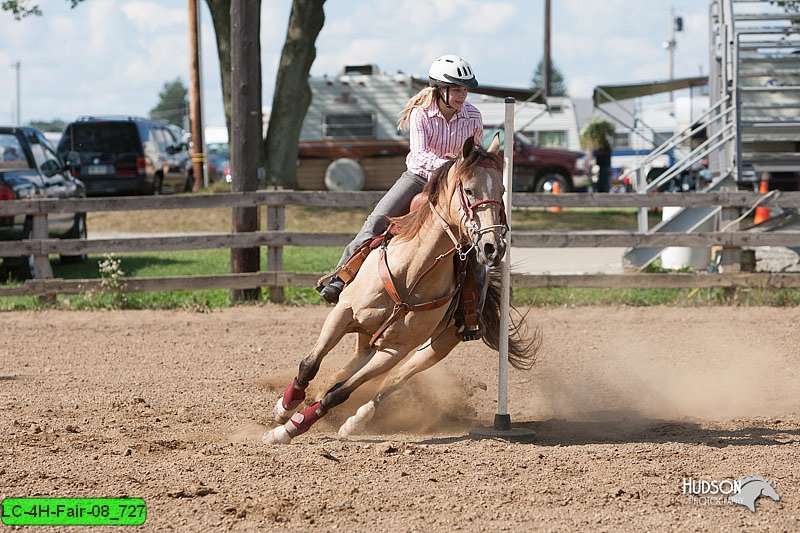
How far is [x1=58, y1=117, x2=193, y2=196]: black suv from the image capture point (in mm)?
23641

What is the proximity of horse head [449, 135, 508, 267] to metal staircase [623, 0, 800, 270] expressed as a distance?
28.5 ft

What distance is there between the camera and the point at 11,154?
14.5 m

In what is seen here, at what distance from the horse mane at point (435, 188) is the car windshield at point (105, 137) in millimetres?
18905

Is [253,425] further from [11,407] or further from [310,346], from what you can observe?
[310,346]

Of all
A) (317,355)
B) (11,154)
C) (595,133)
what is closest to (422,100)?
(317,355)

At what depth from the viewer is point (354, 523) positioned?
14.9ft

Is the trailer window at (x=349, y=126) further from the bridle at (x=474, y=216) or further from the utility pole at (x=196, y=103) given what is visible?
the bridle at (x=474, y=216)

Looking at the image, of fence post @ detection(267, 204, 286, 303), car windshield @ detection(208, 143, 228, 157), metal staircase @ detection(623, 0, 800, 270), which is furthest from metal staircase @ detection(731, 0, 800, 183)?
car windshield @ detection(208, 143, 228, 157)

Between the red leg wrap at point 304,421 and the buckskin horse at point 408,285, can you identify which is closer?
the buckskin horse at point 408,285

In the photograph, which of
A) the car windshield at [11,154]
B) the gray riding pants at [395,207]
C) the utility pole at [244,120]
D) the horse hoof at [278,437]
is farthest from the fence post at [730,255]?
the car windshield at [11,154]

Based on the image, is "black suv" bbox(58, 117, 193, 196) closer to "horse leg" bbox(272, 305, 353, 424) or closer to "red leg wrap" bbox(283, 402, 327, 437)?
"horse leg" bbox(272, 305, 353, 424)

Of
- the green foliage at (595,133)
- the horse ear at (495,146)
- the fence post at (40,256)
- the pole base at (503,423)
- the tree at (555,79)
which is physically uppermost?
the tree at (555,79)

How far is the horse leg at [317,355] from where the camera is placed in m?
6.18

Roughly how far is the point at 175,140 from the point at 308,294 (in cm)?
1624
